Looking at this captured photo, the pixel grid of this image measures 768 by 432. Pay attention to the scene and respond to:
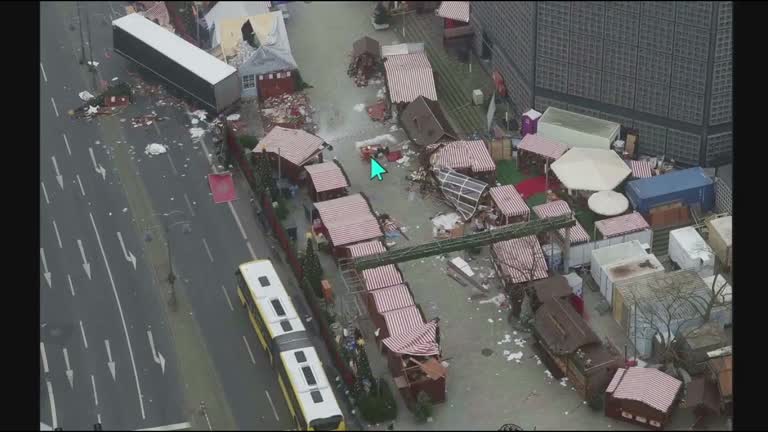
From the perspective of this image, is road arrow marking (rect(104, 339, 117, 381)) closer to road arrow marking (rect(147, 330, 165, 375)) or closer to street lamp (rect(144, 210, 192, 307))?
road arrow marking (rect(147, 330, 165, 375))

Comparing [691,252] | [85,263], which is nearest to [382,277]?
[691,252]

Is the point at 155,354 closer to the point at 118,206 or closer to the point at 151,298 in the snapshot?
the point at 151,298

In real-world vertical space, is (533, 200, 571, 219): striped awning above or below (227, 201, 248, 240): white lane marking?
above

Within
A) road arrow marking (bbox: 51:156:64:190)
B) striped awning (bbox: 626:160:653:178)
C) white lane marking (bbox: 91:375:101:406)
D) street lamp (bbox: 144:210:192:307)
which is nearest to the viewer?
white lane marking (bbox: 91:375:101:406)

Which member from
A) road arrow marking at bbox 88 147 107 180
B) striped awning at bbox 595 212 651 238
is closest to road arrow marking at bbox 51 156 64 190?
road arrow marking at bbox 88 147 107 180

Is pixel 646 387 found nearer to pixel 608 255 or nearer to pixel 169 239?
pixel 608 255

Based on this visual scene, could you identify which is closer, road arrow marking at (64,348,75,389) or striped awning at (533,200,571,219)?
road arrow marking at (64,348,75,389)
